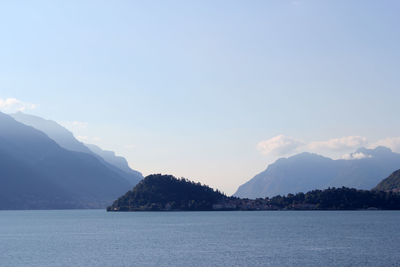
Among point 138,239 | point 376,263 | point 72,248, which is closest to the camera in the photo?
point 376,263

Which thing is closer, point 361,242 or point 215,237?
point 361,242

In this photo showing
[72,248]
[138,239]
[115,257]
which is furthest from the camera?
[138,239]

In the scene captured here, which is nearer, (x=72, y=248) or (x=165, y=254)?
(x=165, y=254)

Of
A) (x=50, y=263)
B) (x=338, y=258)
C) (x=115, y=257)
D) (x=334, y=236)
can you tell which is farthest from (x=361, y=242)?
(x=50, y=263)

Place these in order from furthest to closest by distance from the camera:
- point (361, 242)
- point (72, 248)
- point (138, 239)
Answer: point (138, 239) → point (361, 242) → point (72, 248)

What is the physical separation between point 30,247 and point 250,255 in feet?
204

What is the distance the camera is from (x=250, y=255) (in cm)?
12000

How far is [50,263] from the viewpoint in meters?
110

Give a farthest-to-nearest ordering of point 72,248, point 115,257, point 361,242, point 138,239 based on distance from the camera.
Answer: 1. point 138,239
2. point 361,242
3. point 72,248
4. point 115,257

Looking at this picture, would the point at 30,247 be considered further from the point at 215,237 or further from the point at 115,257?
the point at 215,237

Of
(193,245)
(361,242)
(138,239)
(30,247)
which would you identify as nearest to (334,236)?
(361,242)

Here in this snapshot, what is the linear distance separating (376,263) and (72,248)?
7578 cm

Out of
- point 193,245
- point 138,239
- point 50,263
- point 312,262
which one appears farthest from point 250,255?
point 138,239

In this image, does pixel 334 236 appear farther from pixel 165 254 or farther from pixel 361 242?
pixel 165 254
